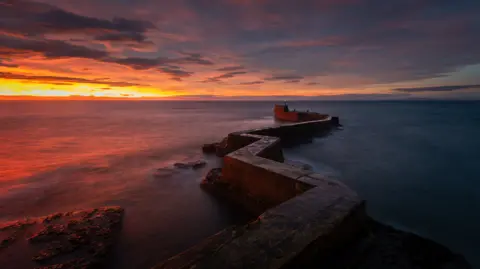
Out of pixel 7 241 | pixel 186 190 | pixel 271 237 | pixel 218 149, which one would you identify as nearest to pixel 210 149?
pixel 218 149

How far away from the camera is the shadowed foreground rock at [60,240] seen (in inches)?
151

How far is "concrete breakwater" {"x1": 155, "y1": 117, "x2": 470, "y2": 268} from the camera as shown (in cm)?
257

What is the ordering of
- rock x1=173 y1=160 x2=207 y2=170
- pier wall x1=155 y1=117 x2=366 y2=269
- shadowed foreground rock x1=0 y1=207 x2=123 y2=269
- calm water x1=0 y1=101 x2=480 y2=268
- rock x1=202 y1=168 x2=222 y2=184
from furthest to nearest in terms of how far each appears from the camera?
rock x1=173 y1=160 x2=207 y2=170 < rock x1=202 y1=168 x2=222 y2=184 < calm water x1=0 y1=101 x2=480 y2=268 < shadowed foreground rock x1=0 y1=207 x2=123 y2=269 < pier wall x1=155 y1=117 x2=366 y2=269

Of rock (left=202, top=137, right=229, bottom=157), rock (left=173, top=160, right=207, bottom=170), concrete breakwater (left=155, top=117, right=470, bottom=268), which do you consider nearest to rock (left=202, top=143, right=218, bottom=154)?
rock (left=202, top=137, right=229, bottom=157)

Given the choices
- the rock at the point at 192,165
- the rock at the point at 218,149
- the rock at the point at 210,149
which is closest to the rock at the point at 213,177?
the rock at the point at 192,165

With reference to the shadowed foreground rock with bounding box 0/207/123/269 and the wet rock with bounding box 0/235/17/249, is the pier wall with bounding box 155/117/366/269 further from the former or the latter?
the wet rock with bounding box 0/235/17/249

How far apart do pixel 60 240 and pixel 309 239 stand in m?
4.55

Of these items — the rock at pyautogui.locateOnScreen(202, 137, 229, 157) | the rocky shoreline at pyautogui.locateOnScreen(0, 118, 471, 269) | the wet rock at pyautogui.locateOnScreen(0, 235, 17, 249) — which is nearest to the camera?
the rocky shoreline at pyautogui.locateOnScreen(0, 118, 471, 269)

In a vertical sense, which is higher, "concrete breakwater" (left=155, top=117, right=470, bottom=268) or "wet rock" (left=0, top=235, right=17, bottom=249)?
"concrete breakwater" (left=155, top=117, right=470, bottom=268)

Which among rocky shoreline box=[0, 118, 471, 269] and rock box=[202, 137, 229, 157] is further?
rock box=[202, 137, 229, 157]

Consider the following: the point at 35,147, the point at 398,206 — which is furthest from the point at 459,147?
the point at 35,147

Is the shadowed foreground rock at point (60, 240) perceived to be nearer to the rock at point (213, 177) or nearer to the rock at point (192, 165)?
the rock at point (213, 177)

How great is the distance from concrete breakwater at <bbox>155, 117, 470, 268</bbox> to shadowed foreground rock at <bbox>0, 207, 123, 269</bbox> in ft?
7.69

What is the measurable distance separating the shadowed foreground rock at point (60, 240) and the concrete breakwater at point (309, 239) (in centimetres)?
234
